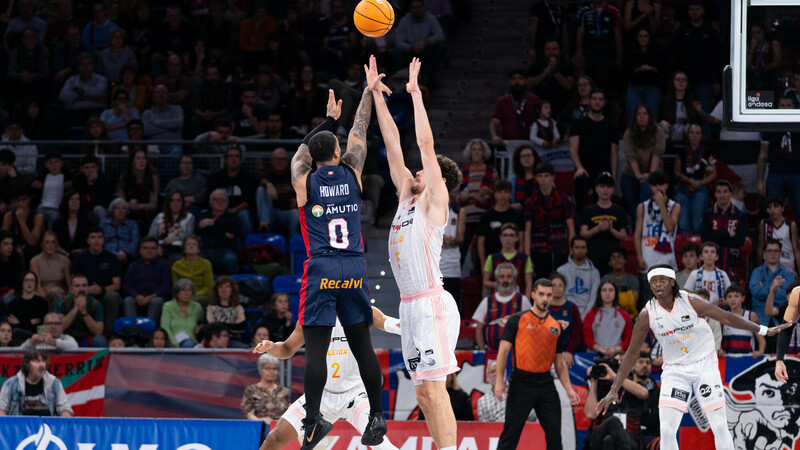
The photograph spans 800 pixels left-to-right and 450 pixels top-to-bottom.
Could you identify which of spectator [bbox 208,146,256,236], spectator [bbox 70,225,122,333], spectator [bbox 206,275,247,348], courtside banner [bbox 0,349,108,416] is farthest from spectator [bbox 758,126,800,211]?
courtside banner [bbox 0,349,108,416]

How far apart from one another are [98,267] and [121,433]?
4803mm

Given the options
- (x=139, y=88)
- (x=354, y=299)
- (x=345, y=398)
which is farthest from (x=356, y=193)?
(x=139, y=88)

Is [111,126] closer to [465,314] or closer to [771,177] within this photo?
[465,314]

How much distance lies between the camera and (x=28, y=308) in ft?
56.5

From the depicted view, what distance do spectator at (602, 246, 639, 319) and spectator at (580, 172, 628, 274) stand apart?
1.46 ft

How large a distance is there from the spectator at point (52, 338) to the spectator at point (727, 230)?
9682 mm

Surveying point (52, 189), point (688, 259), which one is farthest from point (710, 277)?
point (52, 189)

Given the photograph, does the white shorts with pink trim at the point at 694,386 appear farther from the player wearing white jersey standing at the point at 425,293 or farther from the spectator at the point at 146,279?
the spectator at the point at 146,279

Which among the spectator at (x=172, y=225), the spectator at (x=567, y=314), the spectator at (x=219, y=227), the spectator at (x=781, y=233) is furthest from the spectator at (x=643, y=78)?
the spectator at (x=172, y=225)

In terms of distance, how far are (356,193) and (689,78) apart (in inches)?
444

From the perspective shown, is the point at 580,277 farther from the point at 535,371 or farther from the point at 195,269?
the point at 195,269

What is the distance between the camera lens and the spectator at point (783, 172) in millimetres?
18203

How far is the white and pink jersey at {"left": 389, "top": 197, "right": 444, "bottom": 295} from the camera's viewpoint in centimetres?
1061

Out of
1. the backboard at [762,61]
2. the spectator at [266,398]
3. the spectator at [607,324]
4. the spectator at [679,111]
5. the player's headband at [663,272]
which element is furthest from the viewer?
the spectator at [679,111]
